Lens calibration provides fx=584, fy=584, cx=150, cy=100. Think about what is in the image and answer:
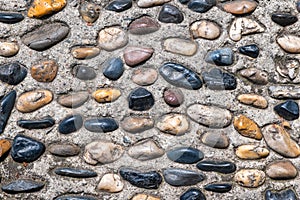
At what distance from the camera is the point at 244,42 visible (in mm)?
1940

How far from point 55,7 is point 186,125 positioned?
1.90ft

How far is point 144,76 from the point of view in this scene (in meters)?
1.90

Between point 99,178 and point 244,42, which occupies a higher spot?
point 244,42

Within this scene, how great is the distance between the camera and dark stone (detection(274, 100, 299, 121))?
6.27ft

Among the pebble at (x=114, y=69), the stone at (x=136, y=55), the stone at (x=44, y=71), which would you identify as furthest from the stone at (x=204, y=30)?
the stone at (x=44, y=71)

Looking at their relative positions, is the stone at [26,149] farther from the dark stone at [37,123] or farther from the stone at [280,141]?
the stone at [280,141]

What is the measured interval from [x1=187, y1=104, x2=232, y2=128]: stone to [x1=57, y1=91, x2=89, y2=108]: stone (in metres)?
0.34

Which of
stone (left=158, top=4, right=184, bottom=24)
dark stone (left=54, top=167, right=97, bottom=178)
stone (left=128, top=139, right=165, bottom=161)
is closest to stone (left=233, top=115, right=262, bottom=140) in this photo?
stone (left=128, top=139, right=165, bottom=161)

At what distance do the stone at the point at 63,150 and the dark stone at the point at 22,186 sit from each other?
111mm

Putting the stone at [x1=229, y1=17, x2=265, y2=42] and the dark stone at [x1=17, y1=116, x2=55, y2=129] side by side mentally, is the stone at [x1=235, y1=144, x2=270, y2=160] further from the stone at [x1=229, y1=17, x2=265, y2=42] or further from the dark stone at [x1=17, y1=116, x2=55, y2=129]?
the dark stone at [x1=17, y1=116, x2=55, y2=129]

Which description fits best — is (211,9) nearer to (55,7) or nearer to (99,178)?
(55,7)

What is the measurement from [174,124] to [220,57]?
0.27 metres

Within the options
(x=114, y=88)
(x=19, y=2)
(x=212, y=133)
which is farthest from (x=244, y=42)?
(x=19, y=2)

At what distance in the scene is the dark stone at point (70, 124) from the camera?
188 cm
